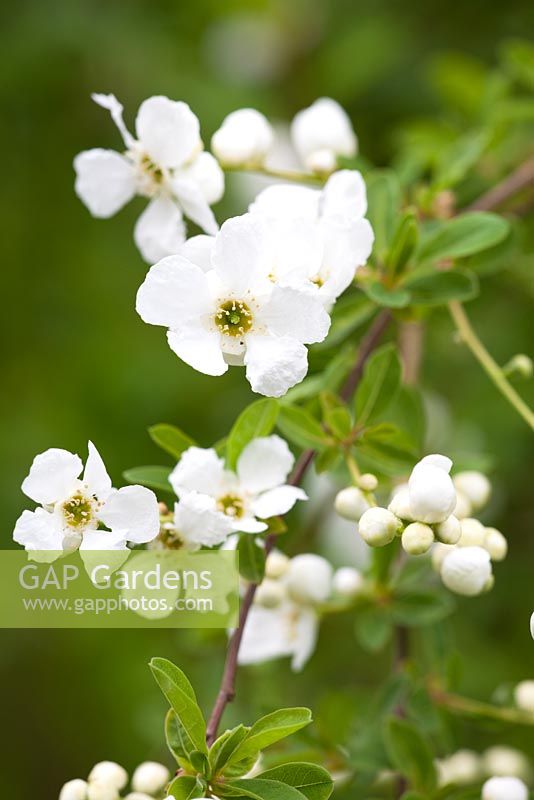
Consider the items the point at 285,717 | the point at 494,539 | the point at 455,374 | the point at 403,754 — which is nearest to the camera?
the point at 285,717

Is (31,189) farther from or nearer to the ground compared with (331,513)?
farther from the ground

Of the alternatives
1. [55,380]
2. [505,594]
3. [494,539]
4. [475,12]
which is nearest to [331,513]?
[505,594]

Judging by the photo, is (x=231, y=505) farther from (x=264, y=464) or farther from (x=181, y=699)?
(x=181, y=699)

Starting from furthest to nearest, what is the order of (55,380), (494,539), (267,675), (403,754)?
1. (55,380)
2. (267,675)
3. (403,754)
4. (494,539)

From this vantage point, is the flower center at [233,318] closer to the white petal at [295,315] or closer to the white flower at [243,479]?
the white petal at [295,315]

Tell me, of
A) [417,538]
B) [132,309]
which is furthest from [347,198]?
[132,309]

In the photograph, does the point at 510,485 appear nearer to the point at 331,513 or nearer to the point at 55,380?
the point at 331,513

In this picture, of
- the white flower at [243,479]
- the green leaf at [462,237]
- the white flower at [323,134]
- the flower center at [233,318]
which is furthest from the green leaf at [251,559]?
the white flower at [323,134]

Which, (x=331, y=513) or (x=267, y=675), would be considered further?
(x=331, y=513)
